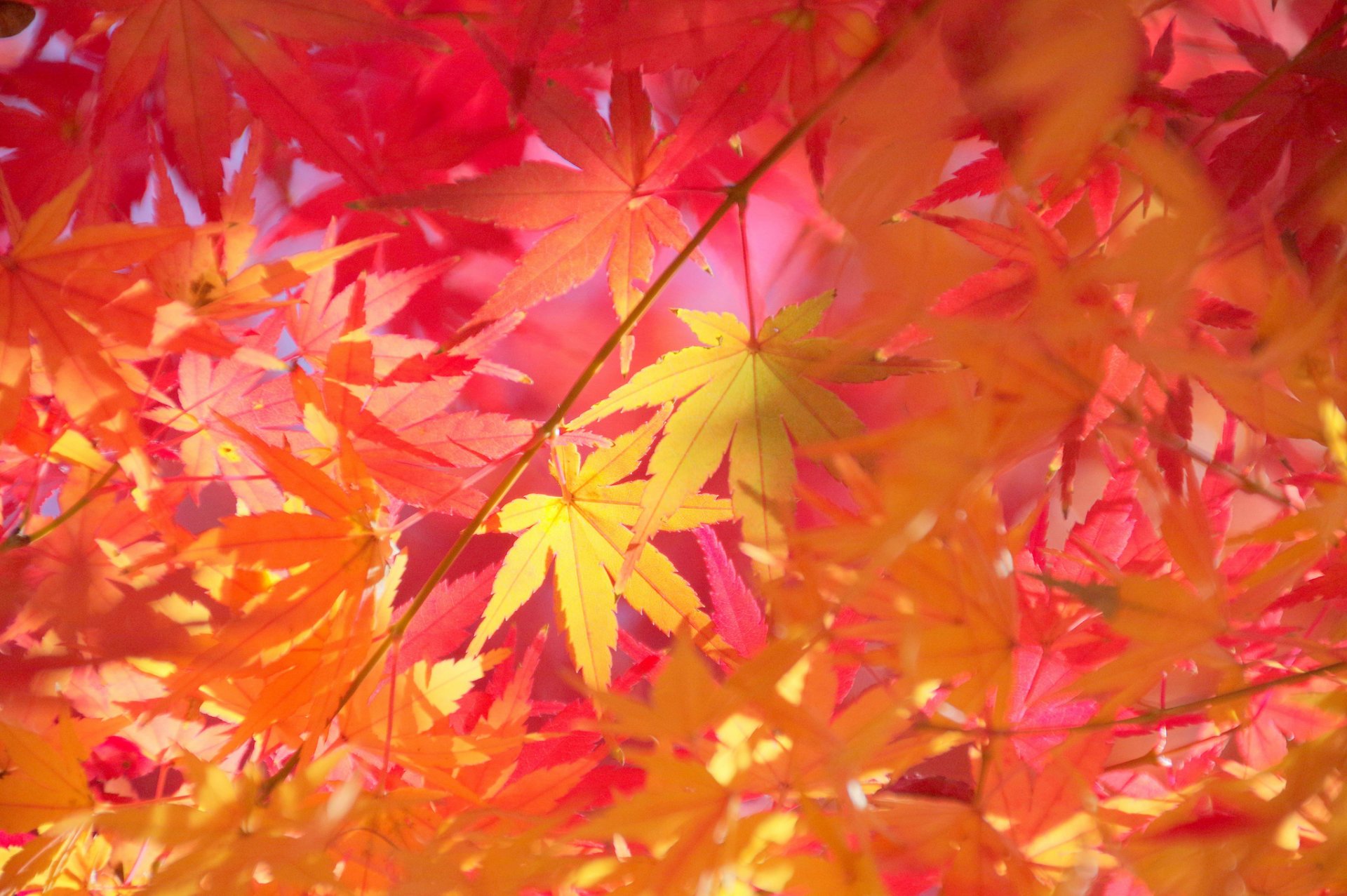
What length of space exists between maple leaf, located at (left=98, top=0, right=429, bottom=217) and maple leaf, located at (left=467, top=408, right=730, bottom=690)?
21cm

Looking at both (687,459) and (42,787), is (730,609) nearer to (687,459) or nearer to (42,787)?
(687,459)

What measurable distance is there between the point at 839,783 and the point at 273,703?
0.94 feet

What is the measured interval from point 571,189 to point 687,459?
5.9 inches

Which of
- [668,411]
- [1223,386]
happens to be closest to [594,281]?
[668,411]

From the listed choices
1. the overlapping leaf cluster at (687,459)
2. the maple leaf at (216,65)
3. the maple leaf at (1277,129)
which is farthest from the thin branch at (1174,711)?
the maple leaf at (216,65)

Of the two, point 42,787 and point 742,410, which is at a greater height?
point 742,410

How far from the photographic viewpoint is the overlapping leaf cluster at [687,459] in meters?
0.29

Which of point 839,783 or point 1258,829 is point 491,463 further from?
point 1258,829

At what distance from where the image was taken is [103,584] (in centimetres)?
46

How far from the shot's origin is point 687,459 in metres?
0.42

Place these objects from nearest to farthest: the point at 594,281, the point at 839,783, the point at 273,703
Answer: the point at 839,783, the point at 273,703, the point at 594,281

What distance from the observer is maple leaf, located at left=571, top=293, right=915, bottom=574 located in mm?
412

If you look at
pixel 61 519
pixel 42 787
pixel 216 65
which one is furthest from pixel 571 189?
pixel 42 787

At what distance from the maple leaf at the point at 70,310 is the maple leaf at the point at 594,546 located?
20 centimetres
